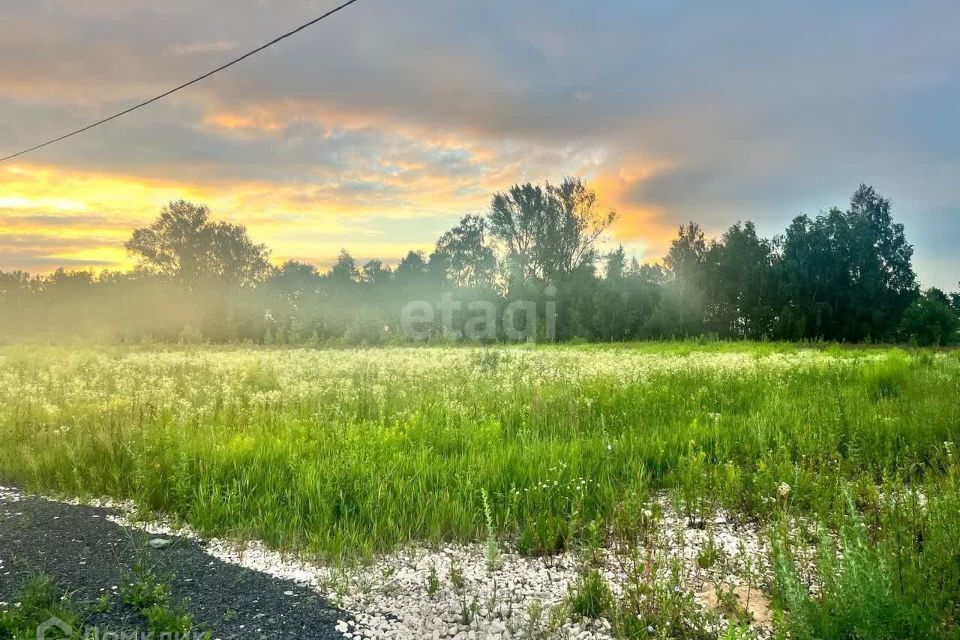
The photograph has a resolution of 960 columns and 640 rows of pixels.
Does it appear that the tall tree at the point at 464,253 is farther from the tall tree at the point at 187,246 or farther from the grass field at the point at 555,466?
the grass field at the point at 555,466

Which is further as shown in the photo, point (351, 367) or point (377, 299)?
point (377, 299)

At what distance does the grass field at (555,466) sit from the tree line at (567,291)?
27526 mm

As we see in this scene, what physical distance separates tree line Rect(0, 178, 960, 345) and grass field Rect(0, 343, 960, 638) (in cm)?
2753

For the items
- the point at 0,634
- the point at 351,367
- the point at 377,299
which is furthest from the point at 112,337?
the point at 0,634

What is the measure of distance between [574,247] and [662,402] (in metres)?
49.3

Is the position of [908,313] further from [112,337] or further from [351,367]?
[112,337]

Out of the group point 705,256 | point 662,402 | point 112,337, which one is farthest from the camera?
point 705,256

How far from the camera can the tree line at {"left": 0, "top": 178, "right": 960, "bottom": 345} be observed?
42.5 metres

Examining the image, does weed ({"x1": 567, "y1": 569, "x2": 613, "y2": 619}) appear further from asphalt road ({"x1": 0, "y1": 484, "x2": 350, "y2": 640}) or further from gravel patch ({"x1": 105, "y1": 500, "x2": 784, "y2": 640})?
asphalt road ({"x1": 0, "y1": 484, "x2": 350, "y2": 640})

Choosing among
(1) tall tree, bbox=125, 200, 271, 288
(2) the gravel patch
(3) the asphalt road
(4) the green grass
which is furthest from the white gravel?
(1) tall tree, bbox=125, 200, 271, 288

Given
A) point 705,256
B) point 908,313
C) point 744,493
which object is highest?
point 705,256

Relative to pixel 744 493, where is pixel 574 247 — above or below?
above

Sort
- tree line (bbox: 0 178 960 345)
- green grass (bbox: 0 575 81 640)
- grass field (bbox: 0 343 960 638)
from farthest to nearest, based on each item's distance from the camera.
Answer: tree line (bbox: 0 178 960 345) < grass field (bbox: 0 343 960 638) < green grass (bbox: 0 575 81 640)

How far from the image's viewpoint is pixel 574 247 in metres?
57.7
